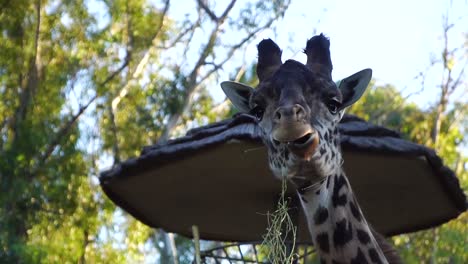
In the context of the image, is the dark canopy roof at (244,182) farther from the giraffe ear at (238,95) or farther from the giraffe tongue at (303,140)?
the giraffe tongue at (303,140)

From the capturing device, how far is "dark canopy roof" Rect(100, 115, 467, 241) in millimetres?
7273

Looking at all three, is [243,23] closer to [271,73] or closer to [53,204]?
[53,204]

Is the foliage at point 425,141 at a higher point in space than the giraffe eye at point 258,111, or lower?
higher

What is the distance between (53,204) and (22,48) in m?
3.06

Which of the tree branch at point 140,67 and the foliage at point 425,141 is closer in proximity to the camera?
the foliage at point 425,141

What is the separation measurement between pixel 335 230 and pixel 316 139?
0.74 meters

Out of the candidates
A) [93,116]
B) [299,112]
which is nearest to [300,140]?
[299,112]

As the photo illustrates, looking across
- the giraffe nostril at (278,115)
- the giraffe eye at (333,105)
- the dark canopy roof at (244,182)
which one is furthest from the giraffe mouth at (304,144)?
the dark canopy roof at (244,182)

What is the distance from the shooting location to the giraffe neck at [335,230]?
18.7 feet

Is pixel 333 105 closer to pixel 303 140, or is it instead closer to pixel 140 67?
pixel 303 140

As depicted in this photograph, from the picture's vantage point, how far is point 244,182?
8.11 meters

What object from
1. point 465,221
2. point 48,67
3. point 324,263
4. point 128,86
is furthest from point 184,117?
point 324,263

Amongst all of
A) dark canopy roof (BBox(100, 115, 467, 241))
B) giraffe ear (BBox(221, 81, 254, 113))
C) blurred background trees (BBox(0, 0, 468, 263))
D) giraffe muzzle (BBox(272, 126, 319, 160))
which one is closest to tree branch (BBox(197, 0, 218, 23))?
blurred background trees (BBox(0, 0, 468, 263))

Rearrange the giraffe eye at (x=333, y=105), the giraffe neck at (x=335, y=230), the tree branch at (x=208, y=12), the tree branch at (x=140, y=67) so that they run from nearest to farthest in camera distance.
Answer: the giraffe eye at (x=333, y=105) → the giraffe neck at (x=335, y=230) → the tree branch at (x=140, y=67) → the tree branch at (x=208, y=12)
